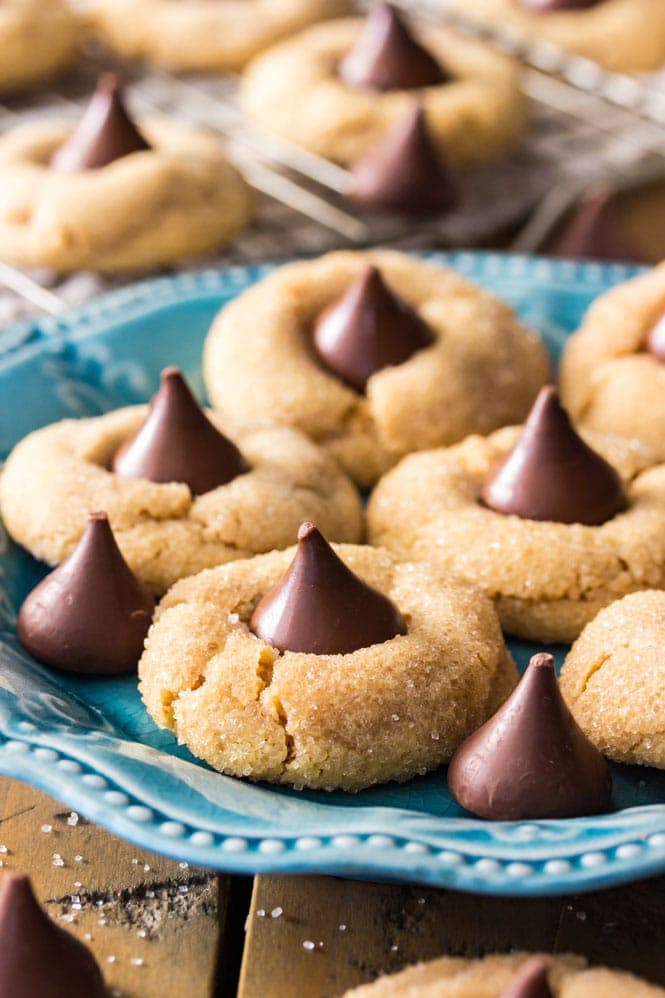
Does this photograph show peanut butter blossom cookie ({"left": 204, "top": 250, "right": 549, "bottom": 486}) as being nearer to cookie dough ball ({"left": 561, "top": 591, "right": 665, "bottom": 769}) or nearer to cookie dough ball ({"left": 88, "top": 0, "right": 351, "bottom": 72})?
cookie dough ball ({"left": 561, "top": 591, "right": 665, "bottom": 769})

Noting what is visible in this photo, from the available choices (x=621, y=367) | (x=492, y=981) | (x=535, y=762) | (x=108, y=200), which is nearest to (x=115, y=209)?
(x=108, y=200)

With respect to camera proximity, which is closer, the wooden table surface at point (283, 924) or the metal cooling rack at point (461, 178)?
the wooden table surface at point (283, 924)

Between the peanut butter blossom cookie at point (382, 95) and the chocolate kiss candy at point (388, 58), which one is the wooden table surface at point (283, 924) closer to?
the peanut butter blossom cookie at point (382, 95)

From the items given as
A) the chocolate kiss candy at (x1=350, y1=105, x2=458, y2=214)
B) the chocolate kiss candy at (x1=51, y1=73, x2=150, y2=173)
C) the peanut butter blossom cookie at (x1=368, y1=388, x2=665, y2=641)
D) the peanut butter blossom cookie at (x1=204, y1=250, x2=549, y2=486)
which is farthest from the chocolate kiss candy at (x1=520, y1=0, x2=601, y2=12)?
the peanut butter blossom cookie at (x1=368, y1=388, x2=665, y2=641)

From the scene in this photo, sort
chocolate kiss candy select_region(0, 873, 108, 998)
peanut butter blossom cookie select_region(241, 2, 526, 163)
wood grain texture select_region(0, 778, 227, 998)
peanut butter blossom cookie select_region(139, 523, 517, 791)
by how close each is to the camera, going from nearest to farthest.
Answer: chocolate kiss candy select_region(0, 873, 108, 998)
wood grain texture select_region(0, 778, 227, 998)
peanut butter blossom cookie select_region(139, 523, 517, 791)
peanut butter blossom cookie select_region(241, 2, 526, 163)

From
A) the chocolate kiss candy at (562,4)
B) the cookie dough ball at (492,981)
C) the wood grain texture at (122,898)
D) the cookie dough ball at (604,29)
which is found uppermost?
the cookie dough ball at (492,981)

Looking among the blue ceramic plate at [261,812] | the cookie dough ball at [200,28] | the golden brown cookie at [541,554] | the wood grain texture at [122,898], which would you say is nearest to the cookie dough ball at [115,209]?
the cookie dough ball at [200,28]

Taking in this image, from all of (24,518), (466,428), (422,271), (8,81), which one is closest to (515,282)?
(422,271)
